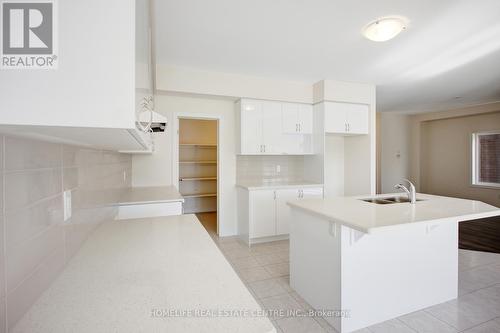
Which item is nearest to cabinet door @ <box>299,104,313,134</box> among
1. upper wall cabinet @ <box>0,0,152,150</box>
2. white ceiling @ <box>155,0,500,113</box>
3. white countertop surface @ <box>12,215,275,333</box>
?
white ceiling @ <box>155,0,500,113</box>

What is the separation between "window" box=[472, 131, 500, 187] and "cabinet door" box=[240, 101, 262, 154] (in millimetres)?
5622

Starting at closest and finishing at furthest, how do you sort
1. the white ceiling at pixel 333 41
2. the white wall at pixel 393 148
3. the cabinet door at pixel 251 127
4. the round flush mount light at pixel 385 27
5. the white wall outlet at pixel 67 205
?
1. the white wall outlet at pixel 67 205
2. the white ceiling at pixel 333 41
3. the round flush mount light at pixel 385 27
4. the cabinet door at pixel 251 127
5. the white wall at pixel 393 148

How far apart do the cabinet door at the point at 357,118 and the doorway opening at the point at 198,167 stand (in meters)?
2.93

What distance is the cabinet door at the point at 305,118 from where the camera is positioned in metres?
4.00

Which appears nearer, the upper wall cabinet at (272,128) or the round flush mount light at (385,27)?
the round flush mount light at (385,27)

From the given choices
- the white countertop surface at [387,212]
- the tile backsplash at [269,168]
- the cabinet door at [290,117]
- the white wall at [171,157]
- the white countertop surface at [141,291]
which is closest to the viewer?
the white countertop surface at [141,291]

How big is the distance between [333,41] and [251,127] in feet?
5.31

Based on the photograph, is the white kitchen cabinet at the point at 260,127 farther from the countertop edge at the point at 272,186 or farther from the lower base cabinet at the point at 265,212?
the lower base cabinet at the point at 265,212

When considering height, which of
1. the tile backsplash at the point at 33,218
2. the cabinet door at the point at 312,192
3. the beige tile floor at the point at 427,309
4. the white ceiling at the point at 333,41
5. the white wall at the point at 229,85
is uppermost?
the white ceiling at the point at 333,41

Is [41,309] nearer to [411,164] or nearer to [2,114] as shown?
[2,114]

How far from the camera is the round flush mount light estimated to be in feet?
6.94

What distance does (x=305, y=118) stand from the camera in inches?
159

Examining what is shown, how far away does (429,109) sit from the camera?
20.0 ft

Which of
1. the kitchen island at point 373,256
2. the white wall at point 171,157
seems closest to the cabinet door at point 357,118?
the white wall at point 171,157
